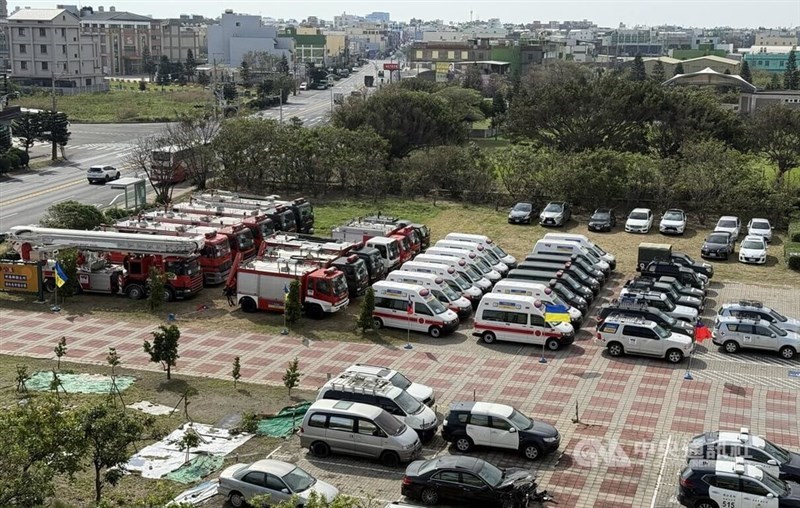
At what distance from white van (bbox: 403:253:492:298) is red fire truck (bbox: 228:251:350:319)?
3.04m

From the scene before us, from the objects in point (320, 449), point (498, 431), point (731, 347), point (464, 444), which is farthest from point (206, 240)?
point (731, 347)

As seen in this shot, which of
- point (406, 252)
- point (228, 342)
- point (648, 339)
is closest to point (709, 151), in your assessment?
point (406, 252)

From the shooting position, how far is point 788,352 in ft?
89.9

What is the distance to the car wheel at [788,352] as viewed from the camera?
27.3 m

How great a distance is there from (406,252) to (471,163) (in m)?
15.6

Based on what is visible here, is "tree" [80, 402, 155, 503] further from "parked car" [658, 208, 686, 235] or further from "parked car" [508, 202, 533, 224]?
"parked car" [658, 208, 686, 235]

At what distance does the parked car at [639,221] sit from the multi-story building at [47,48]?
279 ft

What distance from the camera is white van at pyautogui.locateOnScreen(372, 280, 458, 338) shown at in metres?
29.3

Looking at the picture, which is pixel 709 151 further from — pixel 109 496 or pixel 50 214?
pixel 109 496

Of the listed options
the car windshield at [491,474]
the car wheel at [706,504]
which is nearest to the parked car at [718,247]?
the car wheel at [706,504]

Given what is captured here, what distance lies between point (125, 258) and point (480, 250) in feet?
42.2

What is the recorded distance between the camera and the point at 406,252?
36.9 m

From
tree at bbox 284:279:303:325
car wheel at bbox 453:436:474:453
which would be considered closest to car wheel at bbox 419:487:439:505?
car wheel at bbox 453:436:474:453

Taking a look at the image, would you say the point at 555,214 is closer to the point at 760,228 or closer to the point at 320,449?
the point at 760,228
